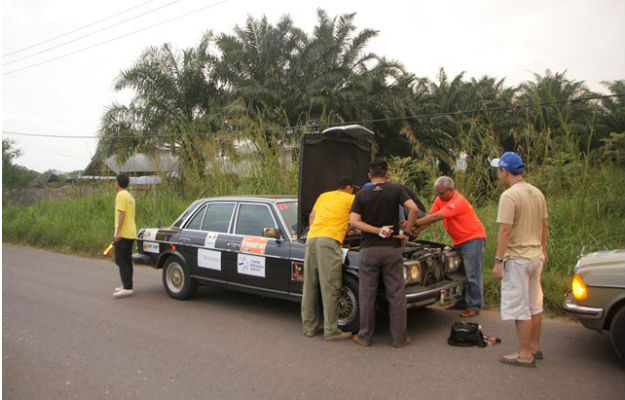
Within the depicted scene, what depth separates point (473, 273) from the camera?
248 inches

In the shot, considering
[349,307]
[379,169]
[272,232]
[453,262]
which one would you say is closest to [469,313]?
[453,262]

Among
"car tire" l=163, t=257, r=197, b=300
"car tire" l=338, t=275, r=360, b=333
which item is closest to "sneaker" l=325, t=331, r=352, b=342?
"car tire" l=338, t=275, r=360, b=333

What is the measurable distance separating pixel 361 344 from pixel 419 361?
73cm

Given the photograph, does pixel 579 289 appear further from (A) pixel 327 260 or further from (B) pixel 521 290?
(A) pixel 327 260

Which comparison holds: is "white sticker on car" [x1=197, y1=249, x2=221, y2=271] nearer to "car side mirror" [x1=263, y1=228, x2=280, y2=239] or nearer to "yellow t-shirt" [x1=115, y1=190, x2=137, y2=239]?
"car side mirror" [x1=263, y1=228, x2=280, y2=239]

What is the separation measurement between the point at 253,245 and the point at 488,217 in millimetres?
4805

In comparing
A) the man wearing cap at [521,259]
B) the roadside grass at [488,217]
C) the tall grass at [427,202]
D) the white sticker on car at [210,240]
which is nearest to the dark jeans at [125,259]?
the tall grass at [427,202]

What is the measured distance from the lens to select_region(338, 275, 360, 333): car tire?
5676 millimetres

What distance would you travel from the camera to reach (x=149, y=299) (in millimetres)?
7707

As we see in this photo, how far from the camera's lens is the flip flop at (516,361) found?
15.0 ft

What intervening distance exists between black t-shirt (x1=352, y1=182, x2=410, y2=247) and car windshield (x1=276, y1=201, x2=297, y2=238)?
1.39 metres

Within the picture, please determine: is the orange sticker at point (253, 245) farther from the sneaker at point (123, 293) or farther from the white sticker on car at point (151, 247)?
the sneaker at point (123, 293)

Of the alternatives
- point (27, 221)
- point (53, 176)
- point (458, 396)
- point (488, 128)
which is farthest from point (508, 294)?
point (53, 176)

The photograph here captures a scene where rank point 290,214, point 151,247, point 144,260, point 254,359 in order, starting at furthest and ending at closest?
point 144,260, point 151,247, point 290,214, point 254,359
